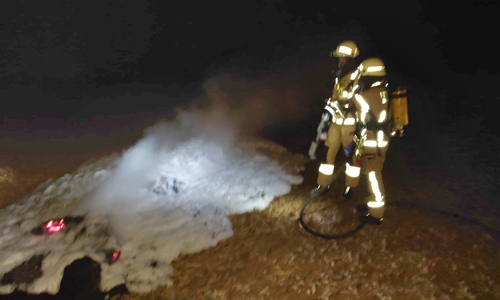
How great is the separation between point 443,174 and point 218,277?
495 cm

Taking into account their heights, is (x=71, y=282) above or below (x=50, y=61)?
below

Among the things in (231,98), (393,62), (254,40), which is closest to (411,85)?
(393,62)

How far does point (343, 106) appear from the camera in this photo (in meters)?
4.85

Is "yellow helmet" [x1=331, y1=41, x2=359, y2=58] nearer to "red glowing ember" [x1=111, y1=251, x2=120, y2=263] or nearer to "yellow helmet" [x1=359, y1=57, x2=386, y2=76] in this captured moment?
"yellow helmet" [x1=359, y1=57, x2=386, y2=76]

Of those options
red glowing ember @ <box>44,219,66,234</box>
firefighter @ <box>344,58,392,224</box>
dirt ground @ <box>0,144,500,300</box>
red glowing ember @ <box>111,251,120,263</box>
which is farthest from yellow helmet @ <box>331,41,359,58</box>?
red glowing ember @ <box>44,219,66,234</box>

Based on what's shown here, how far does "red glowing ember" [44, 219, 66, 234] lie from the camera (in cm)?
487

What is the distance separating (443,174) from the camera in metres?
6.54

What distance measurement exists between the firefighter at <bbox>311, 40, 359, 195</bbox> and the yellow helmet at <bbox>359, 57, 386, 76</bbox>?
0.11 m

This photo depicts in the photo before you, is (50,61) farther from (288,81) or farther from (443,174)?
(443,174)

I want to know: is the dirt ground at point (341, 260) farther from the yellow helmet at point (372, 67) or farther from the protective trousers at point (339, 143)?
the yellow helmet at point (372, 67)

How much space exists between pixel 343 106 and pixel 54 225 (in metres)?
4.55

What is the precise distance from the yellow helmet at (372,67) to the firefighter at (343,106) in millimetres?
113

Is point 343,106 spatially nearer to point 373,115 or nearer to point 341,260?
point 373,115

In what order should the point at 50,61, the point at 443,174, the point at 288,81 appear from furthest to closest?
the point at 50,61, the point at 288,81, the point at 443,174
